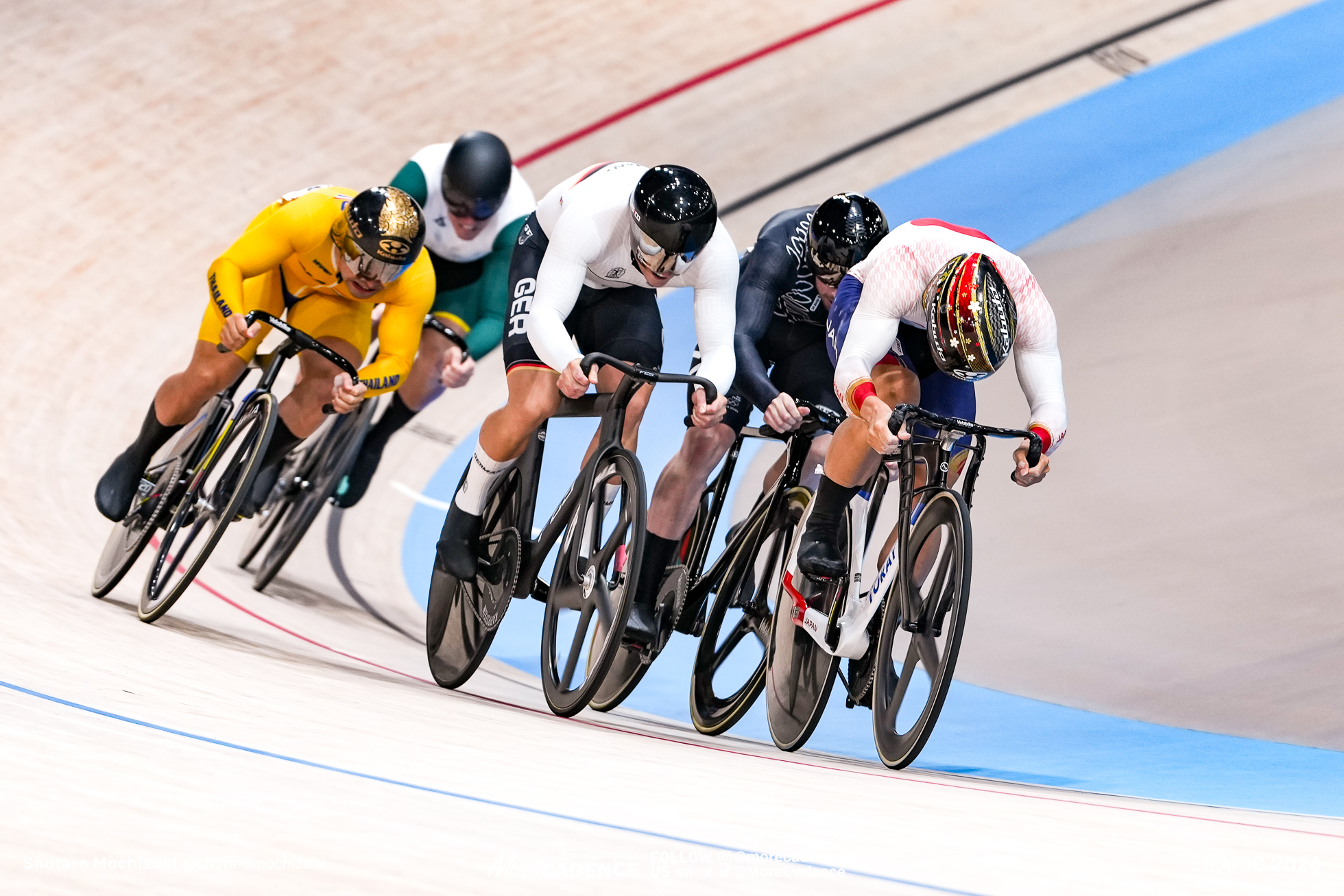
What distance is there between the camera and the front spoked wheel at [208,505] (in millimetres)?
3434

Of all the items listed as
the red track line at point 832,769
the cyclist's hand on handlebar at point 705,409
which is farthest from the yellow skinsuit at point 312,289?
the cyclist's hand on handlebar at point 705,409

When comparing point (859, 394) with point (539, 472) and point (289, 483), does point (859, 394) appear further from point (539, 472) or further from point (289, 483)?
point (289, 483)

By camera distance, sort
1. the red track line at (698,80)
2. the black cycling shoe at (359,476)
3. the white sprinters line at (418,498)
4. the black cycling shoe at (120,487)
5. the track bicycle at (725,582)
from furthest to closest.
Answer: the red track line at (698,80), the white sprinters line at (418,498), the black cycling shoe at (359,476), the black cycling shoe at (120,487), the track bicycle at (725,582)

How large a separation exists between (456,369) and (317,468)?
62cm

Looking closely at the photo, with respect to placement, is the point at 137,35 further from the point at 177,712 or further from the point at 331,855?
the point at 331,855

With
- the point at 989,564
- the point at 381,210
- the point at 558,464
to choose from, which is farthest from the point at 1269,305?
the point at 381,210

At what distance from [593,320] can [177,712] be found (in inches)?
60.1

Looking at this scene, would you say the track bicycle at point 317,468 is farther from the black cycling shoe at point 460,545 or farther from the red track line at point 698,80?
the red track line at point 698,80

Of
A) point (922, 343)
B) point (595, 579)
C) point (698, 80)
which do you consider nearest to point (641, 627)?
point (595, 579)

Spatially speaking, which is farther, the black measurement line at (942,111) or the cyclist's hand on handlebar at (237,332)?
the black measurement line at (942,111)

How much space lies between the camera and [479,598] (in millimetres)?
3391

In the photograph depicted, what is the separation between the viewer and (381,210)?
3.37 meters

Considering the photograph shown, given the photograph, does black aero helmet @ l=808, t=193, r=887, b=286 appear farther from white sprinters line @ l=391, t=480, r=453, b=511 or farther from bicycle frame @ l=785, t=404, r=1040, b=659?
white sprinters line @ l=391, t=480, r=453, b=511

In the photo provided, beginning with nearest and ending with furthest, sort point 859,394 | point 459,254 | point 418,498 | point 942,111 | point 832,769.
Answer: point 832,769, point 859,394, point 459,254, point 418,498, point 942,111
